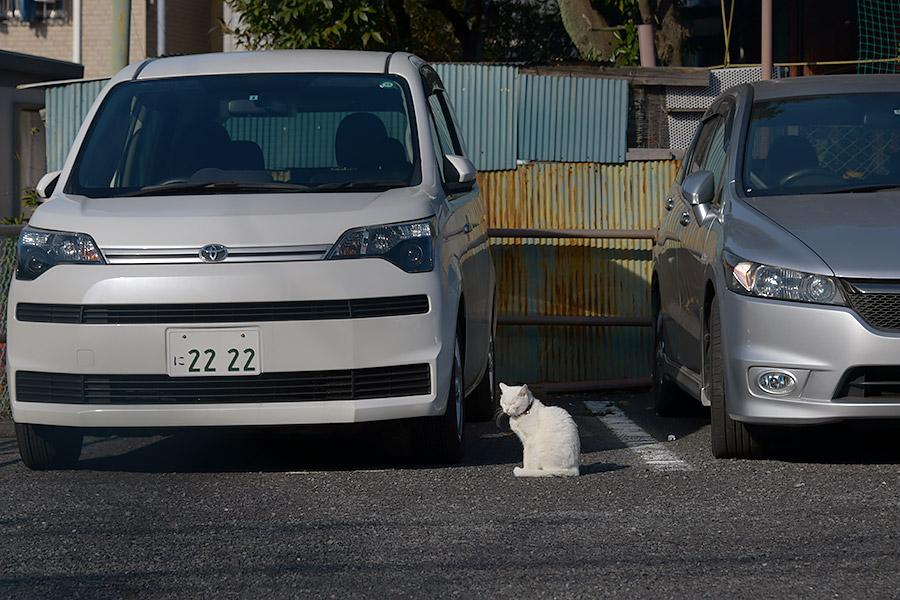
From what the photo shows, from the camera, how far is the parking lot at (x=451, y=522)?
429cm

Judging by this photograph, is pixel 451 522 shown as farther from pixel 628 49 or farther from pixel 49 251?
pixel 628 49

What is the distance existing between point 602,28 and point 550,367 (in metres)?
9.13

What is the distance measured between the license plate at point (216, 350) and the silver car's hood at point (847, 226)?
234cm

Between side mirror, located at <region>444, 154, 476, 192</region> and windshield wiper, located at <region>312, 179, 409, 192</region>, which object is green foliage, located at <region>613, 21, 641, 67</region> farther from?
windshield wiper, located at <region>312, 179, 409, 192</region>

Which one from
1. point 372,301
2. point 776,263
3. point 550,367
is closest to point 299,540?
point 372,301

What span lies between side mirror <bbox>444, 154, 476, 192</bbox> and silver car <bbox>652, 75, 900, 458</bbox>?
110 cm

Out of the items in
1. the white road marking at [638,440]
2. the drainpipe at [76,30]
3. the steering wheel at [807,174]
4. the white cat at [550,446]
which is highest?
the drainpipe at [76,30]

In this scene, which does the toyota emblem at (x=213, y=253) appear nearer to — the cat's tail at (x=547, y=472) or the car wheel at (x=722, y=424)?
the cat's tail at (x=547, y=472)

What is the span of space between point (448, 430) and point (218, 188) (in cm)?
150

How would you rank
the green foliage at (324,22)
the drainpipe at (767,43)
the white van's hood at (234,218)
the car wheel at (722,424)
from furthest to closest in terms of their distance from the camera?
the green foliage at (324,22), the drainpipe at (767,43), the car wheel at (722,424), the white van's hood at (234,218)

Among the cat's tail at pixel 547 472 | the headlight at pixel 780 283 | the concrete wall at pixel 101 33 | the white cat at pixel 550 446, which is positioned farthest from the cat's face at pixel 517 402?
the concrete wall at pixel 101 33

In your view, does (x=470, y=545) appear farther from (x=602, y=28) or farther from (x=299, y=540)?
(x=602, y=28)

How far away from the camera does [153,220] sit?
6.05 meters

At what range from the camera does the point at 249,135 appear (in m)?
7.05
